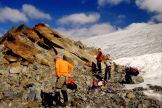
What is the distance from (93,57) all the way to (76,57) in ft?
7.08

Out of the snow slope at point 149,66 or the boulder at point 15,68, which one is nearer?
the snow slope at point 149,66

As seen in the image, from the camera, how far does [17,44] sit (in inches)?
1025

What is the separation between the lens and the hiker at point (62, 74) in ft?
57.9

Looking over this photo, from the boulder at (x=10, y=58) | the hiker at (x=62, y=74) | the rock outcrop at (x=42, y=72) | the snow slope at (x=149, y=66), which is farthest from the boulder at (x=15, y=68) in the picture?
the snow slope at (x=149, y=66)

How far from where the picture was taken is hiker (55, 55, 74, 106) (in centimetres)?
1764

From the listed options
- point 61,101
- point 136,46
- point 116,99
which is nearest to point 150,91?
point 116,99

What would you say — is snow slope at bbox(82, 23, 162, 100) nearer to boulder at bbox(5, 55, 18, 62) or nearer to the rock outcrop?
the rock outcrop

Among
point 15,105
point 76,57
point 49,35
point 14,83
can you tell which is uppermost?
point 49,35

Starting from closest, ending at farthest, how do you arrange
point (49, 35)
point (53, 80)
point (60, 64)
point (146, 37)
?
point (60, 64) < point (53, 80) < point (49, 35) < point (146, 37)

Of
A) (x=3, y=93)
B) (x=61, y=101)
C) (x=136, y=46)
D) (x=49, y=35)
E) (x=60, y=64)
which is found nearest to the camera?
(x=60, y=64)

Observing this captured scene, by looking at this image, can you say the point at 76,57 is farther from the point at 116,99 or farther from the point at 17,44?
the point at 116,99

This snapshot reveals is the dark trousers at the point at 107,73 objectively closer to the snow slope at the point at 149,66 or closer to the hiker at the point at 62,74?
the snow slope at the point at 149,66

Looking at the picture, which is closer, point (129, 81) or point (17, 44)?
point (129, 81)

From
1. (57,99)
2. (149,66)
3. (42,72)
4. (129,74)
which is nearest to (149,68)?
(149,66)
